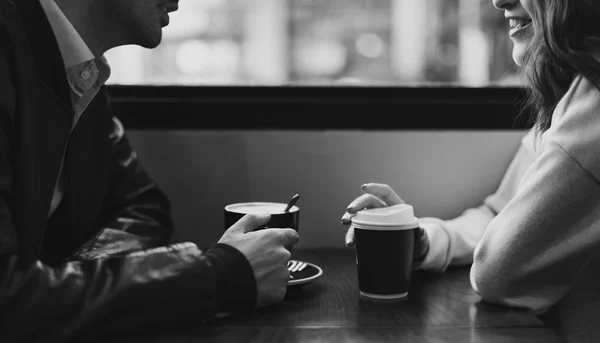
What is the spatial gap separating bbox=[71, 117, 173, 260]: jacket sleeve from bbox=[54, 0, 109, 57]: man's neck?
0.72 ft

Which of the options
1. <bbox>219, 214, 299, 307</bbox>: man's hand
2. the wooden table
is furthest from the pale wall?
<bbox>219, 214, 299, 307</bbox>: man's hand

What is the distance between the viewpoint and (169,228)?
5.13ft

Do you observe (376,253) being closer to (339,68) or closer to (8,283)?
(8,283)

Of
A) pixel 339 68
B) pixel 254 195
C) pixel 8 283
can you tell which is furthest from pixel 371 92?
pixel 339 68

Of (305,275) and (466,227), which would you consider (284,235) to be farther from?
(466,227)

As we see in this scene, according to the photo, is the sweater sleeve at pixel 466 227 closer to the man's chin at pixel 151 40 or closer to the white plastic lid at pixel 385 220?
the white plastic lid at pixel 385 220

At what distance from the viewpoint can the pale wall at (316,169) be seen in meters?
1.66

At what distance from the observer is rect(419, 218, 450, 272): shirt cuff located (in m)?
1.22

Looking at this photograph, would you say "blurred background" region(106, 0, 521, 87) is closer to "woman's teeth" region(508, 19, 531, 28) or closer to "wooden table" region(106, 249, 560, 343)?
"woman's teeth" region(508, 19, 531, 28)

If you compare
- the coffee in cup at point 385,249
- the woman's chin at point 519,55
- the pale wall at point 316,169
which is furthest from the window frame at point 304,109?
the coffee in cup at point 385,249

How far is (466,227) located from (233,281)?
729mm

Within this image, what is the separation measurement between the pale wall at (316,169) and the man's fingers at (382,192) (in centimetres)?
44

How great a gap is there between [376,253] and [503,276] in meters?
0.20

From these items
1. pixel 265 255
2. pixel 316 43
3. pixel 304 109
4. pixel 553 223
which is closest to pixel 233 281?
pixel 265 255
